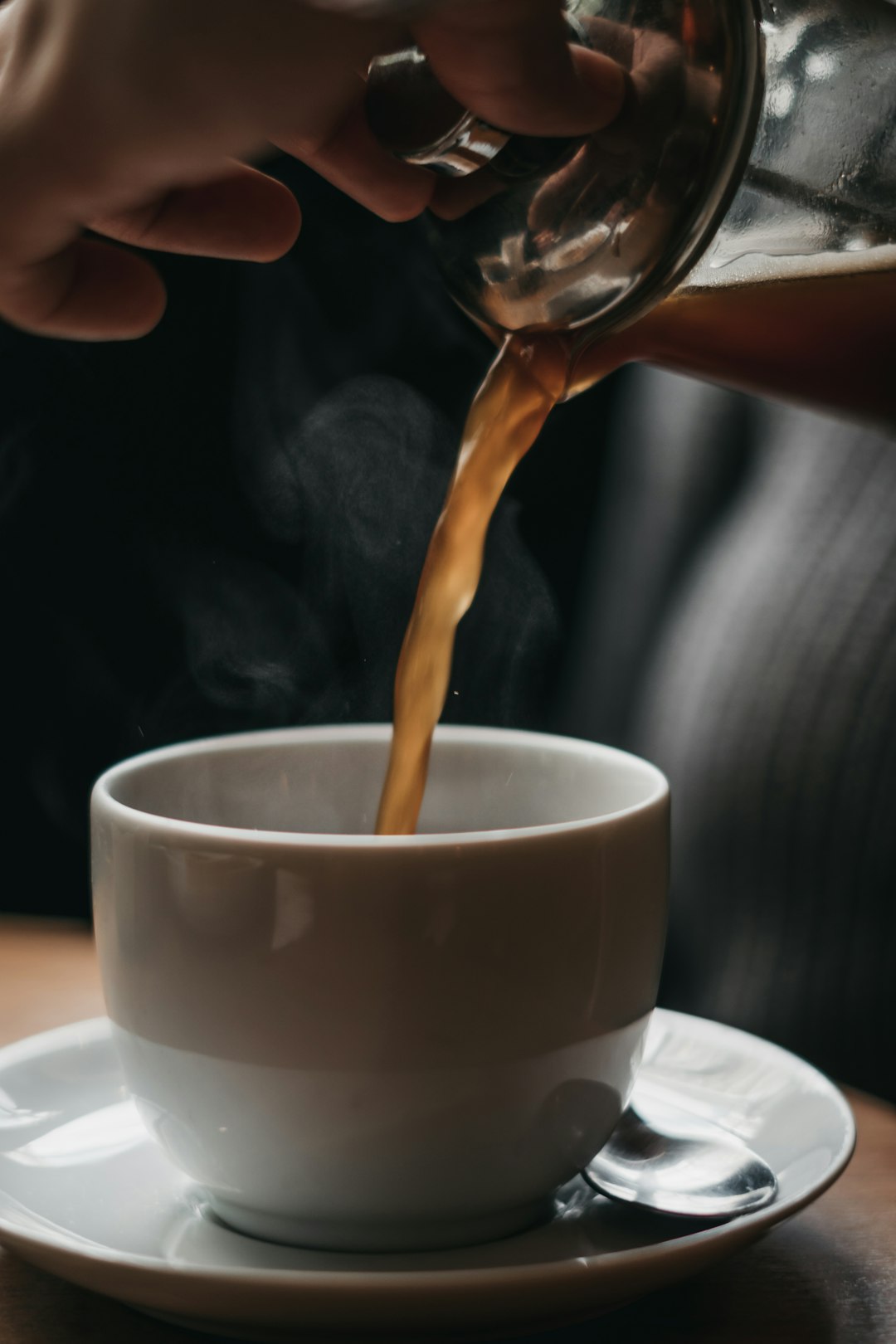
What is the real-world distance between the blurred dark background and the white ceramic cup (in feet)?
1.40

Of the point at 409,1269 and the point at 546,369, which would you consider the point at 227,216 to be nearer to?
the point at 546,369

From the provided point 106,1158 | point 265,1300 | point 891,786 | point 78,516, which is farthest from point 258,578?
point 265,1300

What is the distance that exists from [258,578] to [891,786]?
0.53 meters

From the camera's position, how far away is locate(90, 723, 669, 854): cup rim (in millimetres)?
394

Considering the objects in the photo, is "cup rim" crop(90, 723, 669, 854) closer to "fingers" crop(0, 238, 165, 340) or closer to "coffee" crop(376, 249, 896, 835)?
"coffee" crop(376, 249, 896, 835)

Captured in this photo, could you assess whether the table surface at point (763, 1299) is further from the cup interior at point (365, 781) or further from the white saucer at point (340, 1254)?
the cup interior at point (365, 781)

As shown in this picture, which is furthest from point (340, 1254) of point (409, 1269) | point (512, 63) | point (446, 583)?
point (512, 63)

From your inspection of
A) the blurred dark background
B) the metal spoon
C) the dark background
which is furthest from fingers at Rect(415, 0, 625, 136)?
the dark background

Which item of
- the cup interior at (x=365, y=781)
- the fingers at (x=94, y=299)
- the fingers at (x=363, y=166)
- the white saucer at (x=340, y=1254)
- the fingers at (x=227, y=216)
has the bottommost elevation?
the white saucer at (x=340, y=1254)

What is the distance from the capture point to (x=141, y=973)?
0.43 metres

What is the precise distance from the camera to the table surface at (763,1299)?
382 mm

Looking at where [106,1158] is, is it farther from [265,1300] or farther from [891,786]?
[891,786]

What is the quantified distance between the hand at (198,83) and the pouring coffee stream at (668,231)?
0.02m

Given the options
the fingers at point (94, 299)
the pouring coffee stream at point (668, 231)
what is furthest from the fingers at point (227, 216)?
the pouring coffee stream at point (668, 231)
